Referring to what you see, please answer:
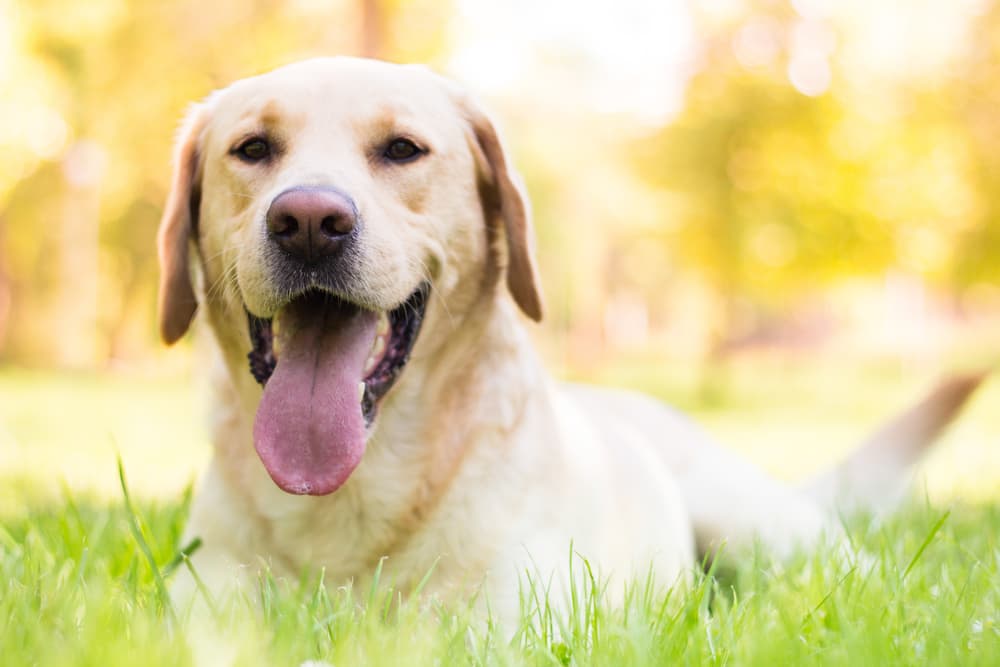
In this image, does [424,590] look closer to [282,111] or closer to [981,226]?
[282,111]

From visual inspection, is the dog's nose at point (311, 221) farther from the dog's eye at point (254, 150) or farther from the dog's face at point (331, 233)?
the dog's eye at point (254, 150)

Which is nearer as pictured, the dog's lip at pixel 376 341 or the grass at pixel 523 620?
the grass at pixel 523 620

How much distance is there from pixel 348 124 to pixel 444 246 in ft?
1.31

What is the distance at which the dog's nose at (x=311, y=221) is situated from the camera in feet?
7.31

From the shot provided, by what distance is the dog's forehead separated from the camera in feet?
8.38

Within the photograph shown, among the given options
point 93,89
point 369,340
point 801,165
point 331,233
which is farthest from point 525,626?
point 93,89

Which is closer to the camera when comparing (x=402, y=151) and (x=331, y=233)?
(x=331, y=233)

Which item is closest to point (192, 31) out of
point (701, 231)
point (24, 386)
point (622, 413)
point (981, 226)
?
point (24, 386)

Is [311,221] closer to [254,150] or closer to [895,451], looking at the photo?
[254,150]

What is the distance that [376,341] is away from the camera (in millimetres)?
2553

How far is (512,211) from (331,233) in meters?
0.66

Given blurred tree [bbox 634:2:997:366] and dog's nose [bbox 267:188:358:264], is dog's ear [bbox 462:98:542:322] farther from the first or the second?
blurred tree [bbox 634:2:997:366]

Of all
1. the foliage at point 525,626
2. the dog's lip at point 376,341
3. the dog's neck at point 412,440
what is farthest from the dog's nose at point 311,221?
the foliage at point 525,626

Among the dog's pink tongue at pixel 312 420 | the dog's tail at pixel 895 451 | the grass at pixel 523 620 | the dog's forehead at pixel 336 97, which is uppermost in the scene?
the dog's forehead at pixel 336 97
